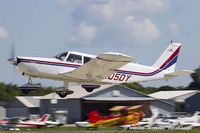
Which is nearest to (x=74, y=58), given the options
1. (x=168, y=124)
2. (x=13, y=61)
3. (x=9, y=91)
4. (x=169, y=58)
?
(x=13, y=61)

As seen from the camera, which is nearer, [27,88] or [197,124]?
[27,88]

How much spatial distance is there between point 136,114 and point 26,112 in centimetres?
3090

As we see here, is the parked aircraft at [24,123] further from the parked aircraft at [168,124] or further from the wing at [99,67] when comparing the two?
the wing at [99,67]

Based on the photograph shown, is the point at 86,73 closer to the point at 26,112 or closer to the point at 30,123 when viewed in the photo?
the point at 30,123

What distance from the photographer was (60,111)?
198ft

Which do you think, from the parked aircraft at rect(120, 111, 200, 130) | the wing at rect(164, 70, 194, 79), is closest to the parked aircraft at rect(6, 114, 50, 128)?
the parked aircraft at rect(120, 111, 200, 130)

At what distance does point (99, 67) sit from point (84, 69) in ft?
2.67

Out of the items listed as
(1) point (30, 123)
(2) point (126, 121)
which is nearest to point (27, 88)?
(2) point (126, 121)

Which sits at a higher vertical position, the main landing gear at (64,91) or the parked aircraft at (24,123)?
the main landing gear at (64,91)

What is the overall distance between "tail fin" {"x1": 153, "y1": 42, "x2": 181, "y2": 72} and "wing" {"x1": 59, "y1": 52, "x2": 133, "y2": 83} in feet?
13.3

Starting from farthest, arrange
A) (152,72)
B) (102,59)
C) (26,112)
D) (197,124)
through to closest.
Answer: (26,112), (197,124), (152,72), (102,59)

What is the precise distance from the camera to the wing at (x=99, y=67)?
26.1 m

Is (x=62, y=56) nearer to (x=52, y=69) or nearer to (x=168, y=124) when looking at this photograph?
(x=52, y=69)

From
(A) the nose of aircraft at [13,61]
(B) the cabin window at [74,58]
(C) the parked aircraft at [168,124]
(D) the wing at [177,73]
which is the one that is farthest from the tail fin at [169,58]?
(C) the parked aircraft at [168,124]
